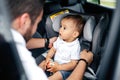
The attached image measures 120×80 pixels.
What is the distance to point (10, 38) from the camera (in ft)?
3.39

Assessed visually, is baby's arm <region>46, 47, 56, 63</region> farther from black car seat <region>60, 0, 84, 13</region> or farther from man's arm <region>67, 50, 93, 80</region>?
black car seat <region>60, 0, 84, 13</region>

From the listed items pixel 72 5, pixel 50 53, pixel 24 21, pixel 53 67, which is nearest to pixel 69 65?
pixel 53 67

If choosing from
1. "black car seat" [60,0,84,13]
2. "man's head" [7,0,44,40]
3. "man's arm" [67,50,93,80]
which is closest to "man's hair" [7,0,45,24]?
"man's head" [7,0,44,40]

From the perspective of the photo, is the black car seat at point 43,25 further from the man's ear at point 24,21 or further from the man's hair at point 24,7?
the man's ear at point 24,21

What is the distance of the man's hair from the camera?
1.10 meters

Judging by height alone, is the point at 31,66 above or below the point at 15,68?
below

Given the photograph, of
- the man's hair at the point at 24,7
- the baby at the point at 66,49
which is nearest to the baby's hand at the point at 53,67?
the baby at the point at 66,49

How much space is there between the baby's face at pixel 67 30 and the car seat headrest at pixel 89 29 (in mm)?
97

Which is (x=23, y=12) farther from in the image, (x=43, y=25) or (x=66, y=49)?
(x=43, y=25)

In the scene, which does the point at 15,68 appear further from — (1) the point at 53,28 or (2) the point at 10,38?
(1) the point at 53,28

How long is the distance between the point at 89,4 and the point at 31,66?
7.24 ft

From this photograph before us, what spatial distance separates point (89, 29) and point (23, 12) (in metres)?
1.37

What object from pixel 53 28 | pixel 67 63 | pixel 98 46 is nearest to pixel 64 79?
pixel 67 63

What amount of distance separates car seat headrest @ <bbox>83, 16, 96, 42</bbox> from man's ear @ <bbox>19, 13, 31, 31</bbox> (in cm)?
124
